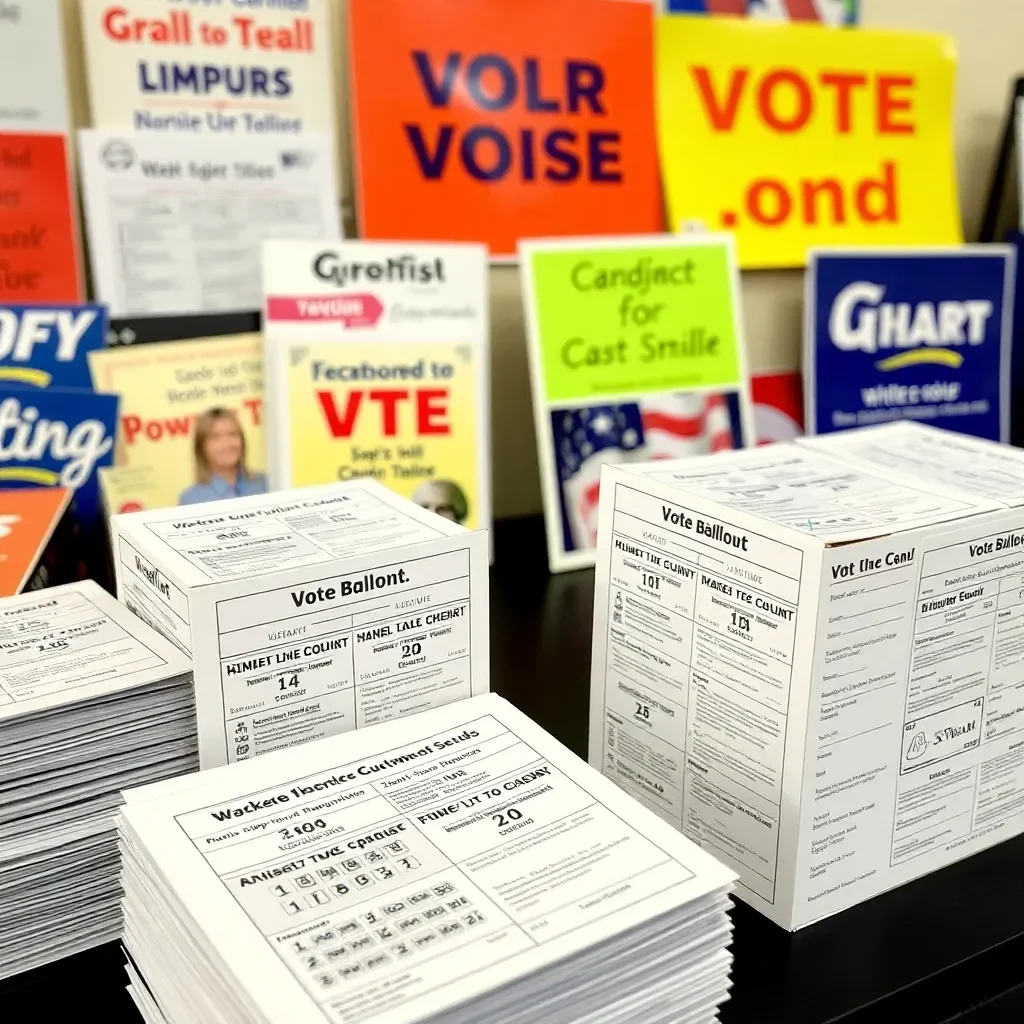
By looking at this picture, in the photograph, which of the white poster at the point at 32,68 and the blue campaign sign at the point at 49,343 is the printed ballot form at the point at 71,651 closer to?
the blue campaign sign at the point at 49,343

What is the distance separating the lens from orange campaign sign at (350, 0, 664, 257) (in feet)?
4.48

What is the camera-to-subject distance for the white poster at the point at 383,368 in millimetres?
1292

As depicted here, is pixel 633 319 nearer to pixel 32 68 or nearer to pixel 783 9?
pixel 783 9

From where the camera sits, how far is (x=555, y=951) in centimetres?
54

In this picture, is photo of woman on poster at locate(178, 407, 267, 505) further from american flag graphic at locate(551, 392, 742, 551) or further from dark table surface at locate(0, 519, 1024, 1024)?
dark table surface at locate(0, 519, 1024, 1024)

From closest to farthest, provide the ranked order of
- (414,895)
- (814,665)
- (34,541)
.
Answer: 1. (414,895)
2. (814,665)
3. (34,541)

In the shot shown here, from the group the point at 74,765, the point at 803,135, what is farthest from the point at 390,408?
the point at 803,135

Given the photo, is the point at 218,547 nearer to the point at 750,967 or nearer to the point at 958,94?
the point at 750,967

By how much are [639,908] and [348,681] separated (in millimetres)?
273

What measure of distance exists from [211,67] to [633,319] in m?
0.61

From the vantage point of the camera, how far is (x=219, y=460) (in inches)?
51.2

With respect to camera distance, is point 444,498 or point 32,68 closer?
point 32,68

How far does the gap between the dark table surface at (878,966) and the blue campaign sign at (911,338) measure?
915 millimetres

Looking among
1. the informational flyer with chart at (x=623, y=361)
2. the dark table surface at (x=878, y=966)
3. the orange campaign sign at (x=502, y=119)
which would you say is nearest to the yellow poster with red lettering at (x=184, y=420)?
the orange campaign sign at (x=502, y=119)
